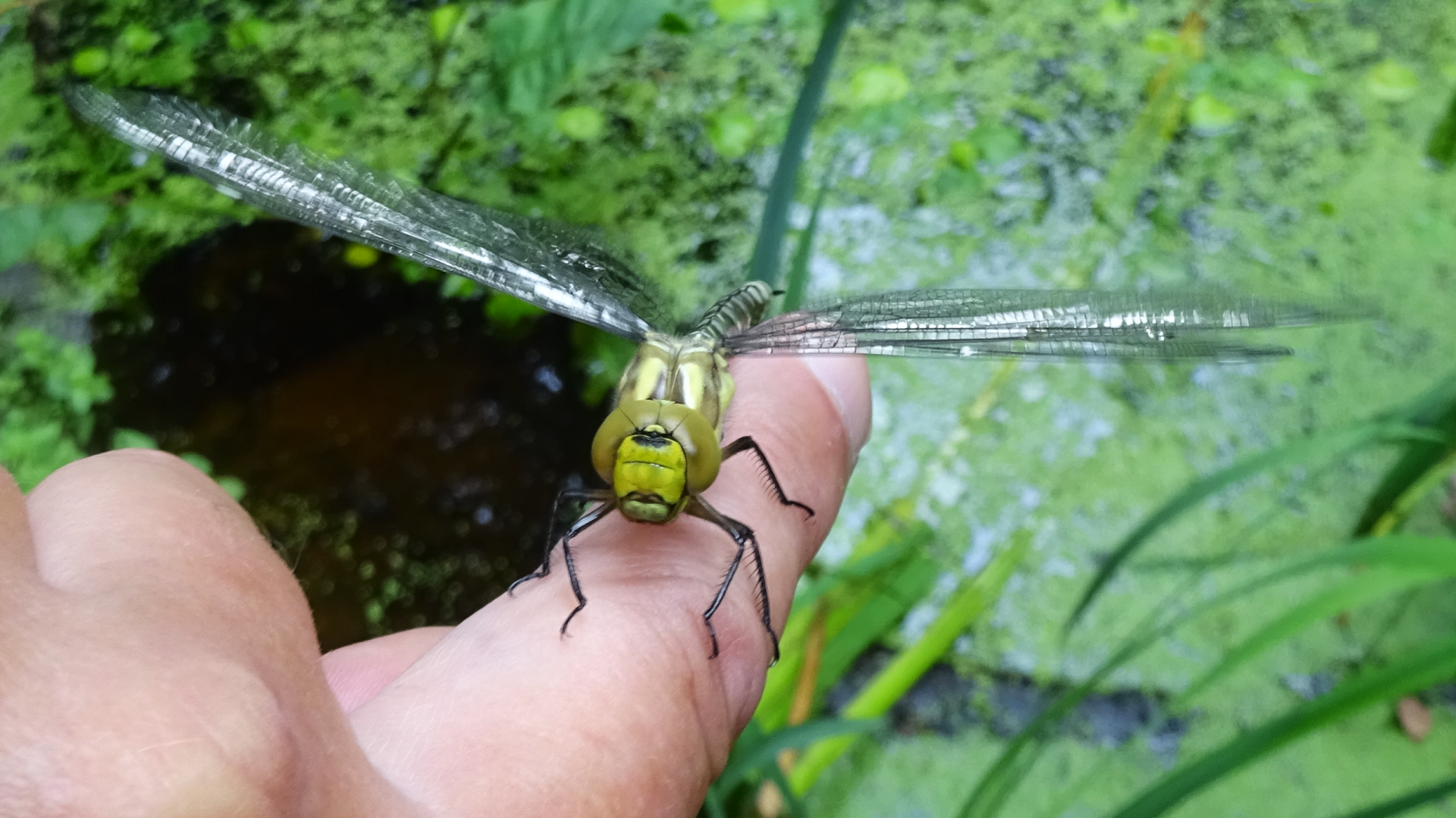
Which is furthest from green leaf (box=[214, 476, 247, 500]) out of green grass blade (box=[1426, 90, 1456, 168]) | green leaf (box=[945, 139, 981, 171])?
green grass blade (box=[1426, 90, 1456, 168])

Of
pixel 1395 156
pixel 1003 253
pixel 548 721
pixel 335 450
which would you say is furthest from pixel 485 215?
pixel 1395 156

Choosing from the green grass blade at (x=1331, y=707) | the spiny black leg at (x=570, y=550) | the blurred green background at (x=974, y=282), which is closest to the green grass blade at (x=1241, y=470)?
the blurred green background at (x=974, y=282)

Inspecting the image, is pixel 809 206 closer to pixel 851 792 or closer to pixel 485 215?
pixel 485 215

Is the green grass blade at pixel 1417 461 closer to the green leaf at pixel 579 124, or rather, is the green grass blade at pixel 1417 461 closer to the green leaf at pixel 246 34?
the green leaf at pixel 579 124

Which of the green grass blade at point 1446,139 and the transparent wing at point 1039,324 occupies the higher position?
the transparent wing at point 1039,324

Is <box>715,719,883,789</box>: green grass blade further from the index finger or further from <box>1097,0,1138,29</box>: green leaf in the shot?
<box>1097,0,1138,29</box>: green leaf

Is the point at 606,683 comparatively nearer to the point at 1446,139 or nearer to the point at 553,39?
the point at 553,39
